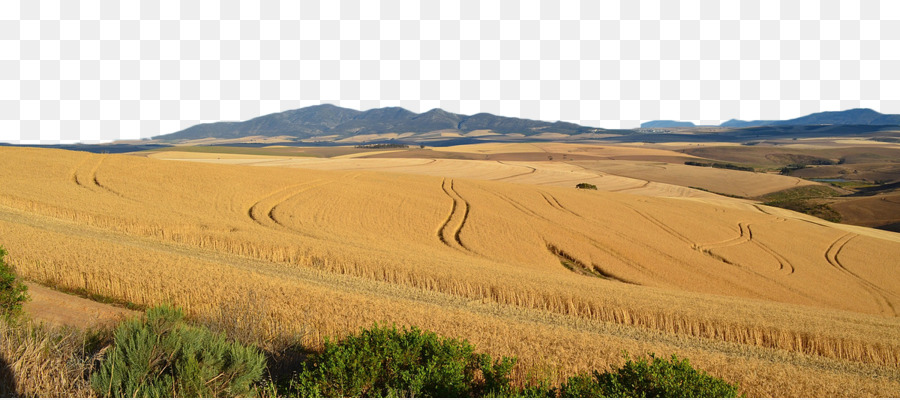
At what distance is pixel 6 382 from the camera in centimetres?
724

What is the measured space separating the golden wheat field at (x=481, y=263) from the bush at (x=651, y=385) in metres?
2.13

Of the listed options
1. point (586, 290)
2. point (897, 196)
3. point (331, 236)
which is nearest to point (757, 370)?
point (586, 290)

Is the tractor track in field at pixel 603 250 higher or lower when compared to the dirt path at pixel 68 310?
lower

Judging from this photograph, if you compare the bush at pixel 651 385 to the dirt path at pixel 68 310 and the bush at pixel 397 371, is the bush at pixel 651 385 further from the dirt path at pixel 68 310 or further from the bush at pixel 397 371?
the dirt path at pixel 68 310

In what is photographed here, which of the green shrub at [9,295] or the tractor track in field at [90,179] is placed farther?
the tractor track in field at [90,179]

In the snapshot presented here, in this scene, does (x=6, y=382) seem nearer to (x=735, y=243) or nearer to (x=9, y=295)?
(x=9, y=295)

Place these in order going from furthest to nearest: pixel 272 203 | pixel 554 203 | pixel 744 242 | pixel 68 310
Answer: pixel 554 203
pixel 744 242
pixel 272 203
pixel 68 310

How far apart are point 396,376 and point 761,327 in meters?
13.4

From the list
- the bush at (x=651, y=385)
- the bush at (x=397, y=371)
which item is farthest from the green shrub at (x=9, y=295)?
the bush at (x=651, y=385)

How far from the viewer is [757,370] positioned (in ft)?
36.9

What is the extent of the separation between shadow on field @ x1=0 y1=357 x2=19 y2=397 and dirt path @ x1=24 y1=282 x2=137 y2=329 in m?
3.88

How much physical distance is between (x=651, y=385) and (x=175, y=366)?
305 inches

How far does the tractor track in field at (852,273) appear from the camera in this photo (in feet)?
95.3

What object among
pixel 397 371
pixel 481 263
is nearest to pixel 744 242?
pixel 481 263
